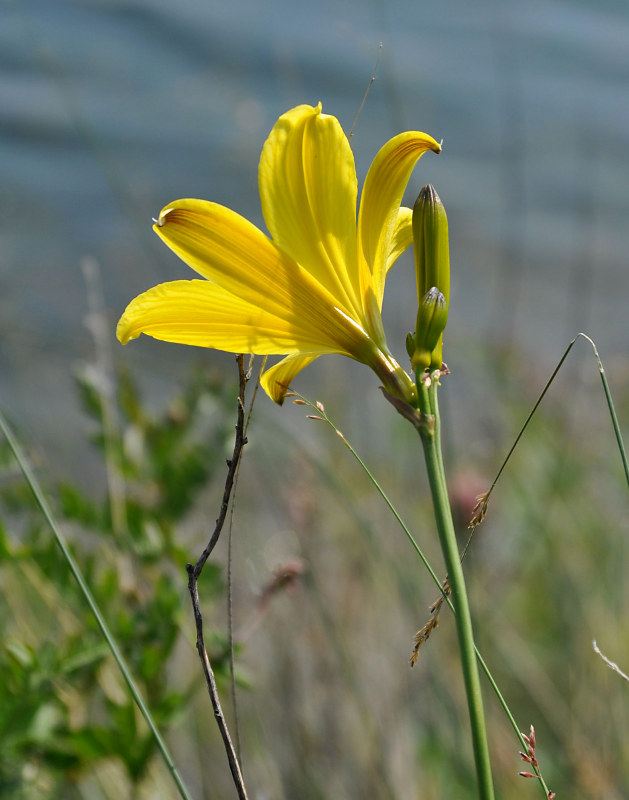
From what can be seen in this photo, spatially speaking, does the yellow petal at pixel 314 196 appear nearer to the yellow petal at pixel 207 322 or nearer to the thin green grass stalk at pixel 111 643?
the yellow petal at pixel 207 322

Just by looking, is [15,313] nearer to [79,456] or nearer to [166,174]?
[79,456]

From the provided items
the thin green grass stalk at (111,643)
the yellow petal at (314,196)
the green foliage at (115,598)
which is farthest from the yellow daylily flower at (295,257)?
the green foliage at (115,598)

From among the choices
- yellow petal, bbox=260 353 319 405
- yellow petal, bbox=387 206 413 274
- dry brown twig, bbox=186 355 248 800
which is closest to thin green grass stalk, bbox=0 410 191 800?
dry brown twig, bbox=186 355 248 800

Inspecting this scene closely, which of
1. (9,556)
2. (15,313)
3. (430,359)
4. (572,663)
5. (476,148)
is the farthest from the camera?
(476,148)

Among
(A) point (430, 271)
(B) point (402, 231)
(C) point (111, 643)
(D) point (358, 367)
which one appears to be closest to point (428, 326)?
(A) point (430, 271)

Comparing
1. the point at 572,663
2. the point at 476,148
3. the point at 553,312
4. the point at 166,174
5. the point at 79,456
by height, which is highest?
the point at 476,148

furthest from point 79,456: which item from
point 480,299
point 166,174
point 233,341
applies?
point 233,341

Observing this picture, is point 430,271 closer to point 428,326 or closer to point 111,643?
point 428,326
